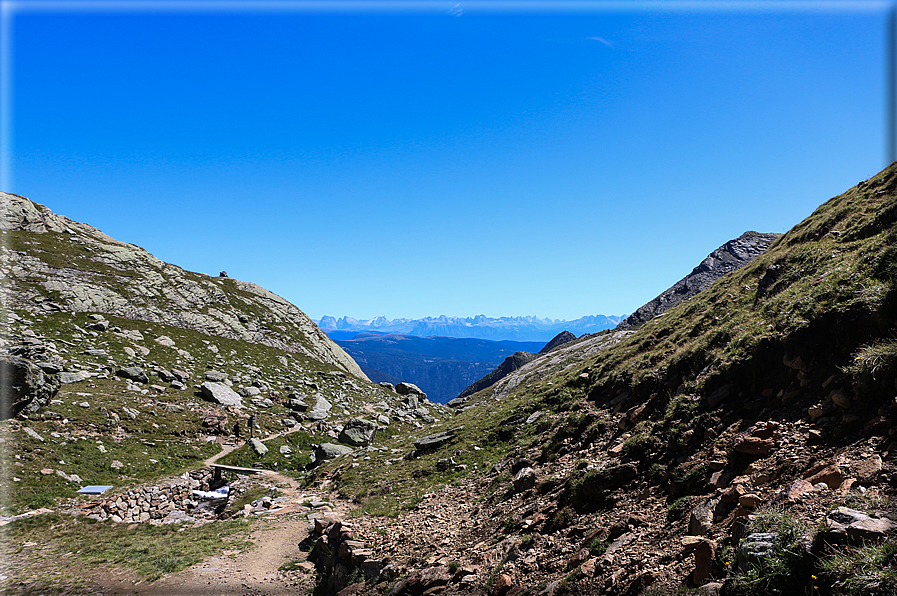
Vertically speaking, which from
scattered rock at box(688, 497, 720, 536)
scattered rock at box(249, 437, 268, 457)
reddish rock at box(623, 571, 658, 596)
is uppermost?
scattered rock at box(688, 497, 720, 536)

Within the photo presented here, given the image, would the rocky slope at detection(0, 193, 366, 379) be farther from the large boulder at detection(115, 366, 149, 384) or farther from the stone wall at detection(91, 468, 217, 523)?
the stone wall at detection(91, 468, 217, 523)

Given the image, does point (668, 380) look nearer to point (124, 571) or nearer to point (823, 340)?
point (823, 340)

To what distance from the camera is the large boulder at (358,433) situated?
1470 inches

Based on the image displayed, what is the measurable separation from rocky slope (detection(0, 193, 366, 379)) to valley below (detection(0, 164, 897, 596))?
28.4 feet

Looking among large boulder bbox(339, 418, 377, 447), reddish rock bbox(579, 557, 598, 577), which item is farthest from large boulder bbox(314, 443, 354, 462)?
reddish rock bbox(579, 557, 598, 577)

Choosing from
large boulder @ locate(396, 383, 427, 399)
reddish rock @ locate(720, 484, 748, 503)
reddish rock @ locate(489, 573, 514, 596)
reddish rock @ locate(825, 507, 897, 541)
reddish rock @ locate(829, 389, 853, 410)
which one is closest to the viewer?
reddish rock @ locate(825, 507, 897, 541)

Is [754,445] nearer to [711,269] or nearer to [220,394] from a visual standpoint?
[220,394]

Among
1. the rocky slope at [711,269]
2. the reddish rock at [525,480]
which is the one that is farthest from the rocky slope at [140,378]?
the rocky slope at [711,269]

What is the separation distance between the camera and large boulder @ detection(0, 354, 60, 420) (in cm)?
2538

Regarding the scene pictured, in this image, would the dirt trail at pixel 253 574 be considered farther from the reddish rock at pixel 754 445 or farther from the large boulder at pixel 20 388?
the large boulder at pixel 20 388

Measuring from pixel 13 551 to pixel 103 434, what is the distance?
1315 cm

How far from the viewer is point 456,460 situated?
24125mm

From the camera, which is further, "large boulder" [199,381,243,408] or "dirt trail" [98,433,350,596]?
"large boulder" [199,381,243,408]

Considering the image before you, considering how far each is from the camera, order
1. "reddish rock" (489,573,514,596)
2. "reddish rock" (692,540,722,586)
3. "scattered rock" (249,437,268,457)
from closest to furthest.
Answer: "reddish rock" (692,540,722,586) < "reddish rock" (489,573,514,596) < "scattered rock" (249,437,268,457)
